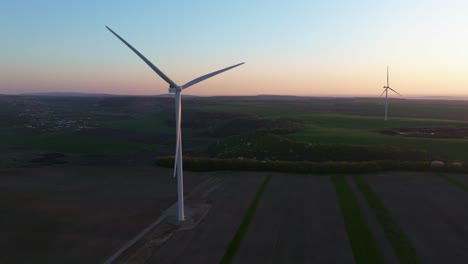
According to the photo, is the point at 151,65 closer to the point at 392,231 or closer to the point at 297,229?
the point at 297,229

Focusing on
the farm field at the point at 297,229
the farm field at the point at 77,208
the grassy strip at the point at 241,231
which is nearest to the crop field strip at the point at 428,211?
the farm field at the point at 297,229

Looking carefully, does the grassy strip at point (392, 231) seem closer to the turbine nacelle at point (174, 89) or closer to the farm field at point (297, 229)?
the farm field at point (297, 229)

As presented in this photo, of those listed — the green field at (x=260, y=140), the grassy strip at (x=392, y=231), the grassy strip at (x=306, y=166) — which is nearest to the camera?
the grassy strip at (x=392, y=231)

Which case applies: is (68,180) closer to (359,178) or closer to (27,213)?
(27,213)

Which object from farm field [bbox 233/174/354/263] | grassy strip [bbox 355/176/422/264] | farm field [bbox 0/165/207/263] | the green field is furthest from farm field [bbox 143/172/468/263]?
the green field

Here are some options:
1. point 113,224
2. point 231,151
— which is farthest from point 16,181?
point 231,151

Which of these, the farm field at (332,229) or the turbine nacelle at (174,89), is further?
the turbine nacelle at (174,89)
